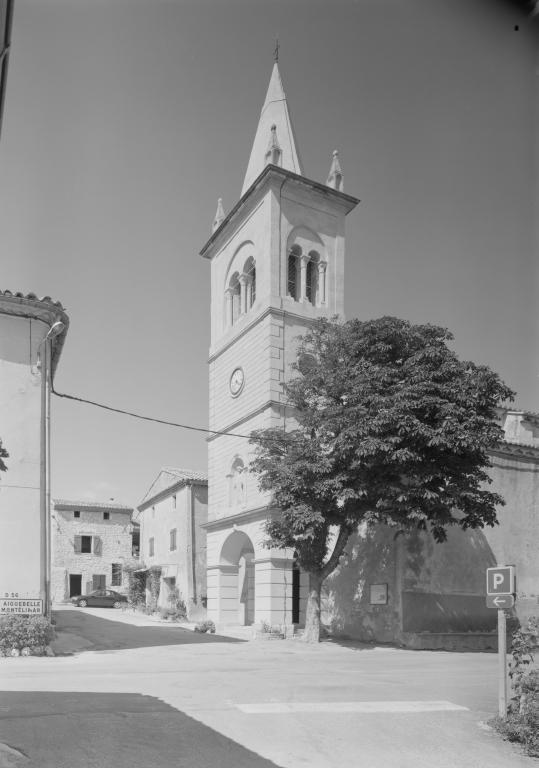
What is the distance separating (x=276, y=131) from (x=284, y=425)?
13985mm

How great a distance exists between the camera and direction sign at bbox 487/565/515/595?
8898 millimetres

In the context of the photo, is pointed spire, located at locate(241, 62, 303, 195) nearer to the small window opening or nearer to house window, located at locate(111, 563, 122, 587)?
the small window opening

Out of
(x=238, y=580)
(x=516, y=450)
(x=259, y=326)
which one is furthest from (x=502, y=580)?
(x=238, y=580)

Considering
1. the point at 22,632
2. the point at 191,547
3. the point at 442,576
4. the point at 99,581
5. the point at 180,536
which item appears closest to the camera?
the point at 22,632

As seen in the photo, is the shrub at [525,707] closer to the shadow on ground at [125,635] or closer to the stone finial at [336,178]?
the shadow on ground at [125,635]

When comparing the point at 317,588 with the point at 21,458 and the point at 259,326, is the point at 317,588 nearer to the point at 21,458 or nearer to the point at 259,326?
the point at 21,458

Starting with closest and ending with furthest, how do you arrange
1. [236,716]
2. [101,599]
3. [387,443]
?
[236,716], [387,443], [101,599]

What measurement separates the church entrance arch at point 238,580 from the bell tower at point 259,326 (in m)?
0.04

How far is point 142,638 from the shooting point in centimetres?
2289

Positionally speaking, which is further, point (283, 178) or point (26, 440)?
point (283, 178)

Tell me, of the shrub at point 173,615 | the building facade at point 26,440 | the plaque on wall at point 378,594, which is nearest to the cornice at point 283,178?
the building facade at point 26,440

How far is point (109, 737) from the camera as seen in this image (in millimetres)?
7727

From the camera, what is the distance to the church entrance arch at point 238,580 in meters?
28.3

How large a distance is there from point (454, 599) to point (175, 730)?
1654cm
